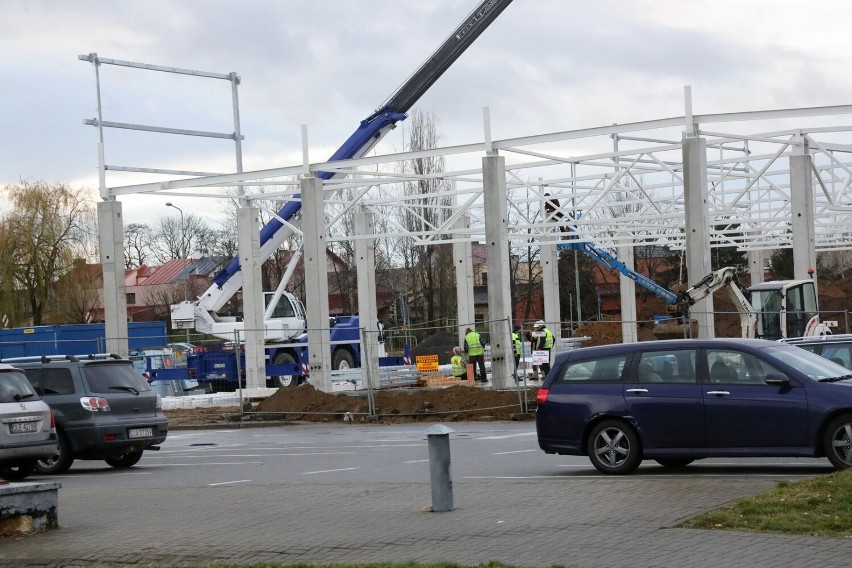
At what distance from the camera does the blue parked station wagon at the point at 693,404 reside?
1309cm

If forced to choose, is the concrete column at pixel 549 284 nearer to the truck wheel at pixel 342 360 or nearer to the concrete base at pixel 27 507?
the truck wheel at pixel 342 360

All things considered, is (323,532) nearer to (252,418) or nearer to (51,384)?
(51,384)

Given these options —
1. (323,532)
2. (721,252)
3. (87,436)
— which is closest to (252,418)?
(87,436)

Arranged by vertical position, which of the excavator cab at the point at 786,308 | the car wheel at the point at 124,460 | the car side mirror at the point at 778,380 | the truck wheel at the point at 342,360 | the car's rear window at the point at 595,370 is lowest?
the car wheel at the point at 124,460

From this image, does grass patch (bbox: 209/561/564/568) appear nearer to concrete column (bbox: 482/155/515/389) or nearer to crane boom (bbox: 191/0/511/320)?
concrete column (bbox: 482/155/515/389)

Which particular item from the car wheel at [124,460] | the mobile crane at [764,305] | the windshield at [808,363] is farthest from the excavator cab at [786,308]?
the car wheel at [124,460]

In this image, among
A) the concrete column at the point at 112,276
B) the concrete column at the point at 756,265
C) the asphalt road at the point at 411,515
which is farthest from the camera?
the concrete column at the point at 756,265

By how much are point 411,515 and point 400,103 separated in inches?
1025

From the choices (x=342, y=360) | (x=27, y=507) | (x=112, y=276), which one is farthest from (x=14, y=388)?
(x=342, y=360)

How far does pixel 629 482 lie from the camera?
13.1 m

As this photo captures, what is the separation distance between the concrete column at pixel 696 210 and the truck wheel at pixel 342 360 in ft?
52.6

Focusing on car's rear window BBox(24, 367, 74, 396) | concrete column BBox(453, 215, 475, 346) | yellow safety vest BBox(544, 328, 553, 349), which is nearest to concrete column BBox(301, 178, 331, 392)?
yellow safety vest BBox(544, 328, 553, 349)

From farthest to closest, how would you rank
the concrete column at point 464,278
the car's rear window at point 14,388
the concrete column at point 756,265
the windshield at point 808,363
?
the concrete column at point 756,265, the concrete column at point 464,278, the car's rear window at point 14,388, the windshield at point 808,363

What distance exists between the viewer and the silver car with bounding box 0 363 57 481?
15.1 metres
